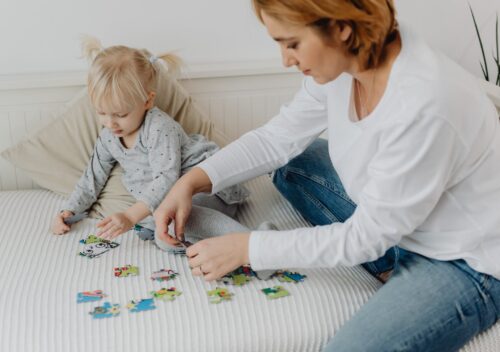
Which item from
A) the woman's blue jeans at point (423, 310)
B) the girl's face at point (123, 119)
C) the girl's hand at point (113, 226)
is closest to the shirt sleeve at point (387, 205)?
the woman's blue jeans at point (423, 310)

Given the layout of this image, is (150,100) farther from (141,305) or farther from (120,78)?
(141,305)

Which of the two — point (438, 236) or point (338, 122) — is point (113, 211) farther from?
point (438, 236)

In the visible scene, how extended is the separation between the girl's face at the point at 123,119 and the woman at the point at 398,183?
56cm

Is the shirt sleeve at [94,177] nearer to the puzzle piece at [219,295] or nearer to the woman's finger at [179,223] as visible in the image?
the woman's finger at [179,223]

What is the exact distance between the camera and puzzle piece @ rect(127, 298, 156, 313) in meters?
1.64

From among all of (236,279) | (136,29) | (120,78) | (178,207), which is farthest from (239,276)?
(136,29)

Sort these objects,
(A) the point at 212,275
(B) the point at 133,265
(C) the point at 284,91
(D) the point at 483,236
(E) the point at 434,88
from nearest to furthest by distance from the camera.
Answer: (E) the point at 434,88
(D) the point at 483,236
(A) the point at 212,275
(B) the point at 133,265
(C) the point at 284,91

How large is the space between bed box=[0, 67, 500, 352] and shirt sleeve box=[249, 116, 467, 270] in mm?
132

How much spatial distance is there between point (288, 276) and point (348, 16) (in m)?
0.68

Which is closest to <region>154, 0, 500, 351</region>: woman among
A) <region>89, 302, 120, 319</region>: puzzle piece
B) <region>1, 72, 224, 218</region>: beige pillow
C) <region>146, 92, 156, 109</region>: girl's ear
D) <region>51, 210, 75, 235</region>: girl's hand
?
<region>89, 302, 120, 319</region>: puzzle piece

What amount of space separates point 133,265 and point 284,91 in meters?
1.04

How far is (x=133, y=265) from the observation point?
6.03 feet

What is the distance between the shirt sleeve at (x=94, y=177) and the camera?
2162mm

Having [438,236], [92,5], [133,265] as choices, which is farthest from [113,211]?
[438,236]
